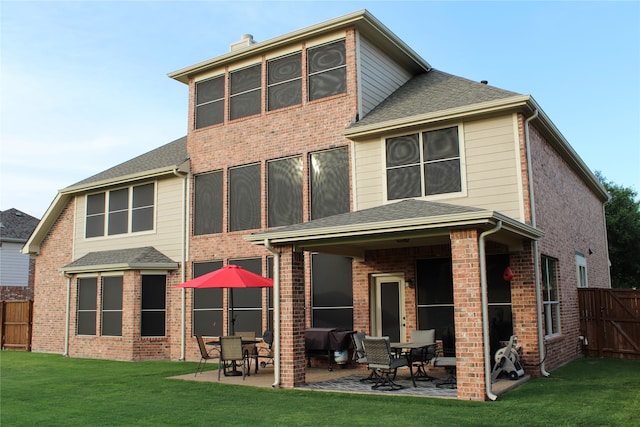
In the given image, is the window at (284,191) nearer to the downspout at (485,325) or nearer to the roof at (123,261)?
the roof at (123,261)

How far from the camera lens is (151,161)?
19453mm

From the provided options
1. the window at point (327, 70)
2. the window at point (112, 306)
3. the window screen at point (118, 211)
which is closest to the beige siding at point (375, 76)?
the window at point (327, 70)

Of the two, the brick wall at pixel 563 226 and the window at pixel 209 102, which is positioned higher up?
the window at pixel 209 102

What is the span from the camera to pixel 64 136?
54.0 ft

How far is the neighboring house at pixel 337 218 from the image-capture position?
1111 cm

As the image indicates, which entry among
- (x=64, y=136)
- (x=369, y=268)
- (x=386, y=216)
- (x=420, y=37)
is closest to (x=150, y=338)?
(x=64, y=136)

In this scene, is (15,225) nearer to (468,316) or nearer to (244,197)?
(244,197)

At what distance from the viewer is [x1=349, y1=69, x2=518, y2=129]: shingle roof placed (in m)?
12.8

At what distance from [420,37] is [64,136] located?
35.2ft

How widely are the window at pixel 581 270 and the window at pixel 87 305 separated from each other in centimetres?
1437

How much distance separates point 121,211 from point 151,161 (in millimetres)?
1925

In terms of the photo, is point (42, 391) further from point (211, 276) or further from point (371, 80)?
point (371, 80)

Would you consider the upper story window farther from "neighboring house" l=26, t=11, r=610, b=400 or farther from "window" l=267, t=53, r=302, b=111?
"window" l=267, t=53, r=302, b=111

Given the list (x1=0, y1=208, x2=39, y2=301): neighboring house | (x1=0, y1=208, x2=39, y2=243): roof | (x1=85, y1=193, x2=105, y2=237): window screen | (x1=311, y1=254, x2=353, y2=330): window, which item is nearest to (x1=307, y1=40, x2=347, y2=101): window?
(x1=311, y1=254, x2=353, y2=330): window
